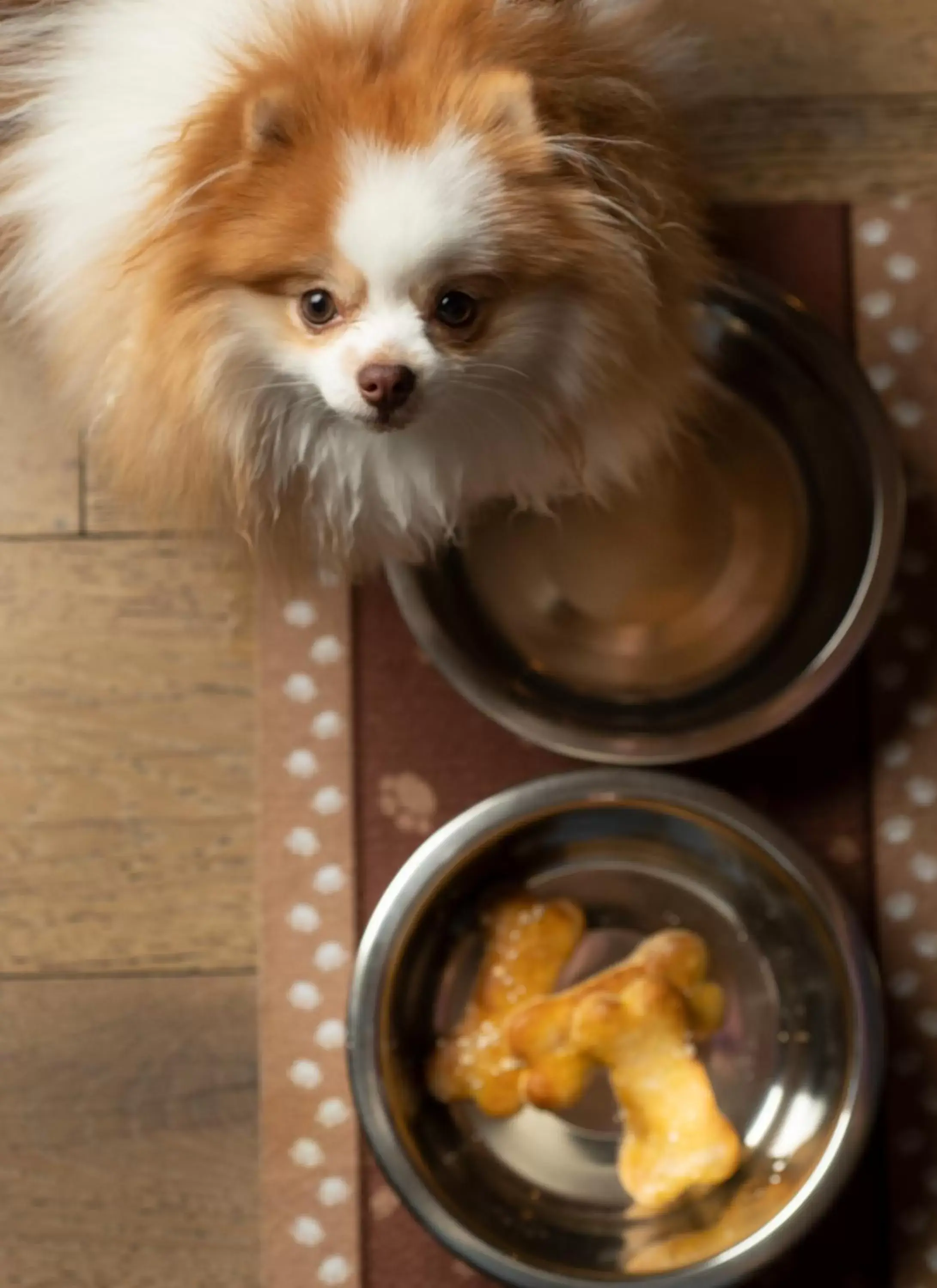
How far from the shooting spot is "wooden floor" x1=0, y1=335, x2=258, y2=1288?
1.31 meters

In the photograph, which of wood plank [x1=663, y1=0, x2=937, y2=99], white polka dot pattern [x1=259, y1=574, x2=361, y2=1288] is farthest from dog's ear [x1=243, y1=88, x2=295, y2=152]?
wood plank [x1=663, y1=0, x2=937, y2=99]

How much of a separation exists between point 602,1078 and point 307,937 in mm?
330

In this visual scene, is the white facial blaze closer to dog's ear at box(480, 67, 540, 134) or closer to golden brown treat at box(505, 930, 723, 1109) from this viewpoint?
dog's ear at box(480, 67, 540, 134)

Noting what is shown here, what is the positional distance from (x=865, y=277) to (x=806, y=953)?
27.2 inches

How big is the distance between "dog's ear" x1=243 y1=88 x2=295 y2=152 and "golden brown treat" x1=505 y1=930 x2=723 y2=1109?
78 cm

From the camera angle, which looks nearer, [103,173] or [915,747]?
[103,173]

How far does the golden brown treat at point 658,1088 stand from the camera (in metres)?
1.14

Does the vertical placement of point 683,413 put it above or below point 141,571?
above

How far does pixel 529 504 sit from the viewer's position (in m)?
1.18

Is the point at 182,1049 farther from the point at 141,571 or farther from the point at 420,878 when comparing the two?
the point at 141,571

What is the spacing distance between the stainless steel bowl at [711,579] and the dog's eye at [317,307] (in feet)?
1.26

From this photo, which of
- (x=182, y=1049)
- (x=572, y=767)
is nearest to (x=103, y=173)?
(x=572, y=767)

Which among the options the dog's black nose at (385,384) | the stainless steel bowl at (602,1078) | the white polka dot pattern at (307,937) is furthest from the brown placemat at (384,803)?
the dog's black nose at (385,384)

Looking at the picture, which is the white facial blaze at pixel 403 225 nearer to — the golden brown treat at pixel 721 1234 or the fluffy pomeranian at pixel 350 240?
the fluffy pomeranian at pixel 350 240
